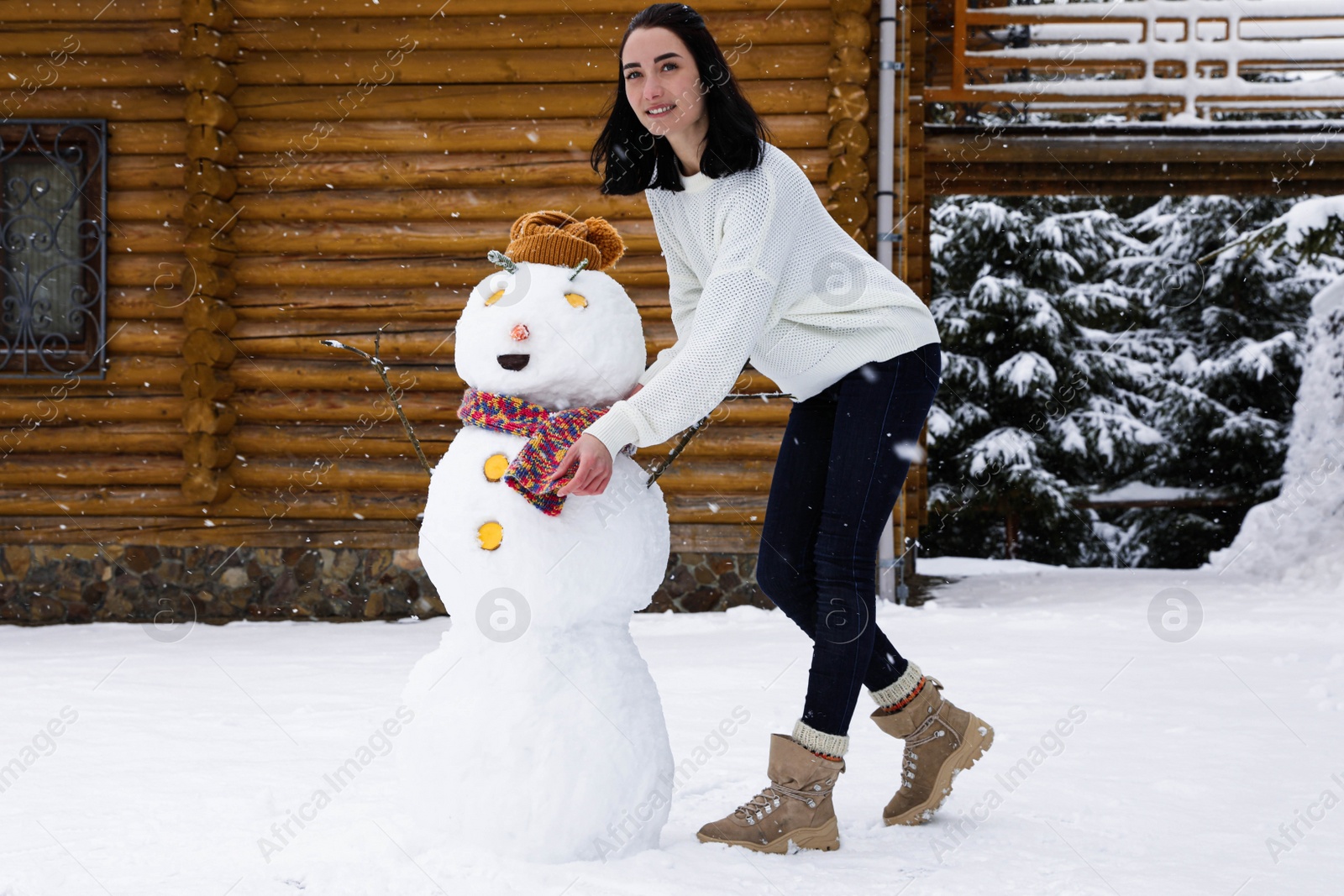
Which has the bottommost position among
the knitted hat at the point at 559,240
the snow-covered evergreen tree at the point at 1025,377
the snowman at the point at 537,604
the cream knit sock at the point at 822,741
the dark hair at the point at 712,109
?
the snow-covered evergreen tree at the point at 1025,377

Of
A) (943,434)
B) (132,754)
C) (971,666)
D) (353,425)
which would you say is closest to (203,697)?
(132,754)

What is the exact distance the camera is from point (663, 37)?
219 cm

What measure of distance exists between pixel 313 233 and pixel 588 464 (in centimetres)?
456

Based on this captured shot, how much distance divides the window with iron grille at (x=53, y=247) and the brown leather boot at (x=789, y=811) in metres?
5.14

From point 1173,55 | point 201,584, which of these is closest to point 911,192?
point 1173,55

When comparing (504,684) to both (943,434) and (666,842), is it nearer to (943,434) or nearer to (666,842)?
(666,842)

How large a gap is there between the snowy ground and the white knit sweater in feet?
3.05

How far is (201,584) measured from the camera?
602cm

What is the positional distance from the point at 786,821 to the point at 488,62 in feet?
15.8

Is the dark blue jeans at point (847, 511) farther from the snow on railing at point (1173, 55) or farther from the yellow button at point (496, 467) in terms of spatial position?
the snow on railing at point (1173, 55)

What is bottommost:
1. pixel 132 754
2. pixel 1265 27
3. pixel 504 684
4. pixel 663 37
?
pixel 132 754

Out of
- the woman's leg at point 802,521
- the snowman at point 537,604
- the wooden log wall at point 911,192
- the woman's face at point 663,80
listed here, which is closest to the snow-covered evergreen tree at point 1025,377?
the wooden log wall at point 911,192

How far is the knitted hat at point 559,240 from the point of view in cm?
238

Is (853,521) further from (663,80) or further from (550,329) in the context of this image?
(663,80)
